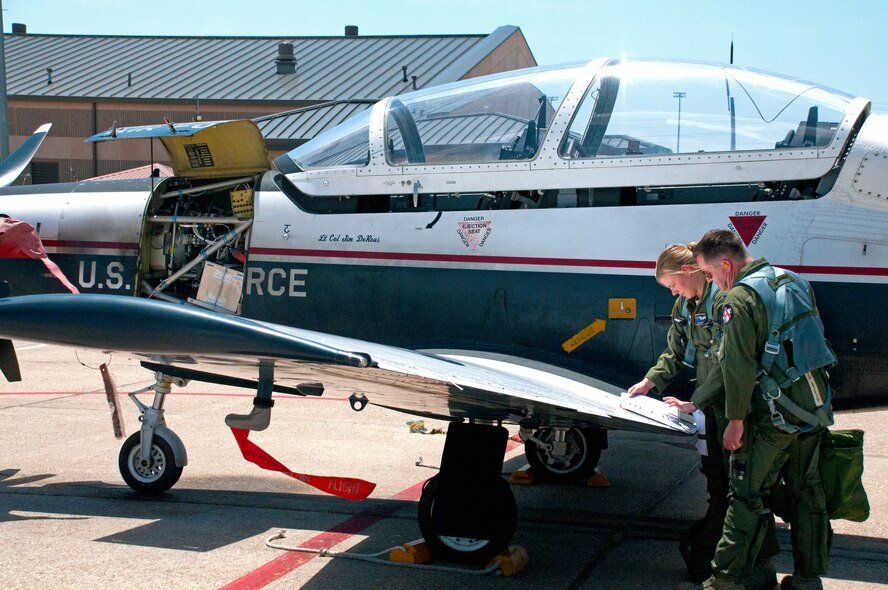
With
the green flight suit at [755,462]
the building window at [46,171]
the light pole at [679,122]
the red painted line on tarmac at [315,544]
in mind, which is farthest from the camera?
the building window at [46,171]

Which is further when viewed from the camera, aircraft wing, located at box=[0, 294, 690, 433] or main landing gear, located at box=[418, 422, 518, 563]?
main landing gear, located at box=[418, 422, 518, 563]

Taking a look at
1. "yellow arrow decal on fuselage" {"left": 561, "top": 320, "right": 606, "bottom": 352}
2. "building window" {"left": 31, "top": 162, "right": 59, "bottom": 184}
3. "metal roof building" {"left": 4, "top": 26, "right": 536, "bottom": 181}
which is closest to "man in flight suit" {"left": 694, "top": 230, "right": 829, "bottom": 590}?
"yellow arrow decal on fuselage" {"left": 561, "top": 320, "right": 606, "bottom": 352}

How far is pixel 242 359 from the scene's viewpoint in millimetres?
3506

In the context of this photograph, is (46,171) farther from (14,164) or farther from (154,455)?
(154,455)

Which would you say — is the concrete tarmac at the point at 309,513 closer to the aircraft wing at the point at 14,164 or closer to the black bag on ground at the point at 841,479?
the black bag on ground at the point at 841,479

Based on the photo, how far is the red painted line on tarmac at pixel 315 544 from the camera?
4379 mm

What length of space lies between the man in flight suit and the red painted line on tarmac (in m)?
2.06

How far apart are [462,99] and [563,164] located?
892 millimetres

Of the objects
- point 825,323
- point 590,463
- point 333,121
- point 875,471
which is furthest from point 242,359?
point 333,121

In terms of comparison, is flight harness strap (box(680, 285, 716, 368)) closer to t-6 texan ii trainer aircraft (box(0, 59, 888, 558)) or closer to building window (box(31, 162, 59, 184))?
t-6 texan ii trainer aircraft (box(0, 59, 888, 558))

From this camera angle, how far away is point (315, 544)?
5.00m

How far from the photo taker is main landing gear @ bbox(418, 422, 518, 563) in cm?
462

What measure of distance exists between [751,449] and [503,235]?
184 cm

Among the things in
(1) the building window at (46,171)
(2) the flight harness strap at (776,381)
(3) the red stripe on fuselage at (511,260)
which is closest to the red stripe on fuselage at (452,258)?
(3) the red stripe on fuselage at (511,260)
